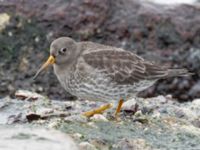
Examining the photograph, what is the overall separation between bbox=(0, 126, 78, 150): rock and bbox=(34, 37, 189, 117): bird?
5.74 ft

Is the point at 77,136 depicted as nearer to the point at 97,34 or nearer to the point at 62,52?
the point at 62,52

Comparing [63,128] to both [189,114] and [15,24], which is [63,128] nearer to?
[189,114]

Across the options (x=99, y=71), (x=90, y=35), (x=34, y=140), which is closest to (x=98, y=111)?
(x=99, y=71)

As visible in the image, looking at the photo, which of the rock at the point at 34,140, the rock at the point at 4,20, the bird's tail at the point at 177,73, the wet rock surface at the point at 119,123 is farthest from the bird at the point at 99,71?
the rock at the point at 4,20

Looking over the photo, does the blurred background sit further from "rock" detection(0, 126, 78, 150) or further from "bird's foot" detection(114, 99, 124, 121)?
"rock" detection(0, 126, 78, 150)

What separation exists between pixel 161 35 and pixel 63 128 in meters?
4.18

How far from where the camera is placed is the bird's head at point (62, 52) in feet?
29.0

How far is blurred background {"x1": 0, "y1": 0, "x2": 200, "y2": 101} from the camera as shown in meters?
10.8

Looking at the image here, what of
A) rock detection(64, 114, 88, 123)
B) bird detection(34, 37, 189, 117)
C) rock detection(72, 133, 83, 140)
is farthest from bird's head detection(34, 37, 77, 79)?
rock detection(72, 133, 83, 140)

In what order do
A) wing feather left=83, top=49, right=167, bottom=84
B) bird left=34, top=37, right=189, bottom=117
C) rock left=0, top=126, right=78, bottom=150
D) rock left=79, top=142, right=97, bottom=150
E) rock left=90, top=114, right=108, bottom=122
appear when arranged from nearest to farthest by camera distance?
1. rock left=0, top=126, right=78, bottom=150
2. rock left=79, top=142, right=97, bottom=150
3. rock left=90, top=114, right=108, bottom=122
4. bird left=34, top=37, right=189, bottom=117
5. wing feather left=83, top=49, right=167, bottom=84

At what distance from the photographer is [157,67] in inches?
362

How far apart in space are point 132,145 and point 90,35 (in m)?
4.15

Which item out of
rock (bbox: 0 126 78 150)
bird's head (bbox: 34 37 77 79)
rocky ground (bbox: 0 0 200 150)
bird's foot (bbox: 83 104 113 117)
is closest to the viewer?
rock (bbox: 0 126 78 150)

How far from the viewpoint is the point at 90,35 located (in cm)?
1095
